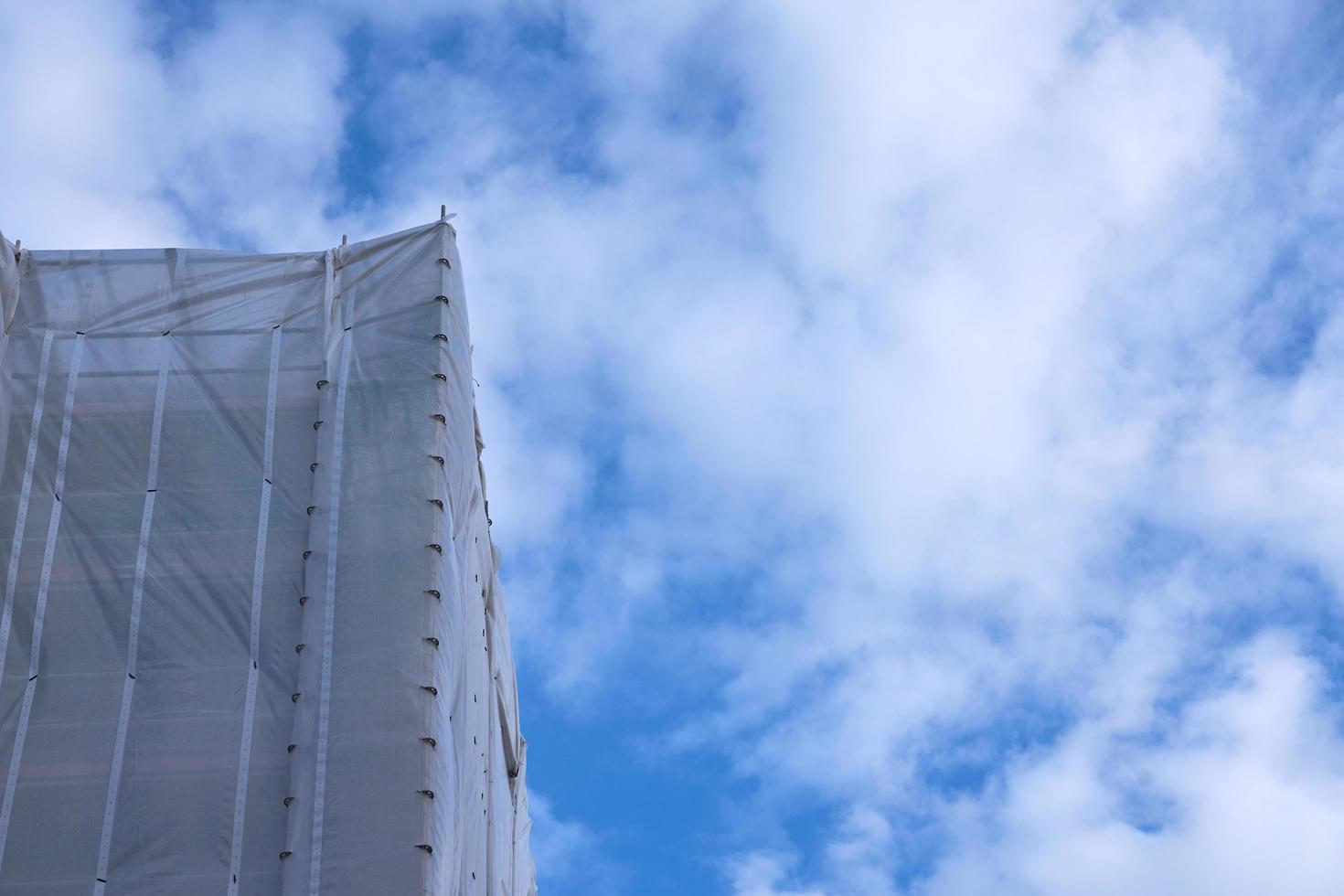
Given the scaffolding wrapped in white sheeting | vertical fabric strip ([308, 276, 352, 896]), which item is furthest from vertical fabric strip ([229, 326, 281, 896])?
vertical fabric strip ([308, 276, 352, 896])

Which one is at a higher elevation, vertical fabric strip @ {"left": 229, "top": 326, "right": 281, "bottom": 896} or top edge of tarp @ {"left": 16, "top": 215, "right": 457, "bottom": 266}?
top edge of tarp @ {"left": 16, "top": 215, "right": 457, "bottom": 266}

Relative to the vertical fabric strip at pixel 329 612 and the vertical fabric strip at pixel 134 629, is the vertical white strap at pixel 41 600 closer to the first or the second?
the vertical fabric strip at pixel 134 629

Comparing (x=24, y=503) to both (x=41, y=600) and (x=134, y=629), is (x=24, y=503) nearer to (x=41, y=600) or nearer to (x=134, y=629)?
(x=41, y=600)

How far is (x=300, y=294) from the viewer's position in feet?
58.7

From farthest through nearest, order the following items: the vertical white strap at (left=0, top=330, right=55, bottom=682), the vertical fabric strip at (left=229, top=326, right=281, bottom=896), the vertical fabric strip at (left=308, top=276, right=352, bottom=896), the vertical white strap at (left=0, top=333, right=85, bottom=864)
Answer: the vertical white strap at (left=0, top=330, right=55, bottom=682), the vertical white strap at (left=0, top=333, right=85, bottom=864), the vertical fabric strip at (left=229, top=326, right=281, bottom=896), the vertical fabric strip at (left=308, top=276, right=352, bottom=896)

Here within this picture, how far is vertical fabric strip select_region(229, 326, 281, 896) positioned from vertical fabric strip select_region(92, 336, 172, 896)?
1.07m

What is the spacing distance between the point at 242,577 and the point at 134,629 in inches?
43.2

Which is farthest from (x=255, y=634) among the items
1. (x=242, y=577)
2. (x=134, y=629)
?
(x=134, y=629)

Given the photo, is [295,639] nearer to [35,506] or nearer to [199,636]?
[199,636]

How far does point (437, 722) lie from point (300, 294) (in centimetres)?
549

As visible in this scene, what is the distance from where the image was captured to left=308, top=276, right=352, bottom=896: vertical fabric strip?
14.2m

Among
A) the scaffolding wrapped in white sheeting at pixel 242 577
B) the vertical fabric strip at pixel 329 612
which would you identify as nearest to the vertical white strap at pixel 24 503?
the scaffolding wrapped in white sheeting at pixel 242 577

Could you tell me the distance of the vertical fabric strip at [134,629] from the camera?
14469 millimetres

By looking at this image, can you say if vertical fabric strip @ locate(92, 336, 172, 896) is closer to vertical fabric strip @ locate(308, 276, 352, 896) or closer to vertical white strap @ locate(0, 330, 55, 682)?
vertical white strap @ locate(0, 330, 55, 682)
